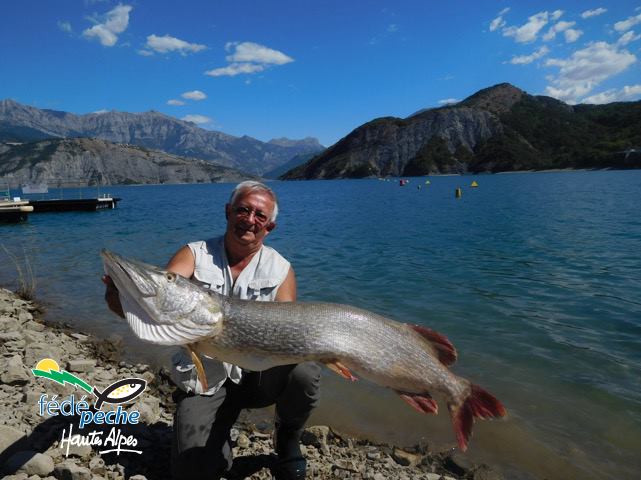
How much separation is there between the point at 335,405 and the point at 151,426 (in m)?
2.37

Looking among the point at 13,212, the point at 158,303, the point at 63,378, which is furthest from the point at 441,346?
the point at 13,212

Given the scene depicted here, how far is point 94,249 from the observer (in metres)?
20.8

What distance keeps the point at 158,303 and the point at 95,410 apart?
A: 91.5 inches

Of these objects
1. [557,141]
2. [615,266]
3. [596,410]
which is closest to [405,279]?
[615,266]

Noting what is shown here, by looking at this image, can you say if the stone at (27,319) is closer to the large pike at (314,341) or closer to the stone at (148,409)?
the stone at (148,409)

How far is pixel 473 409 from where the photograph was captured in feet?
10.6

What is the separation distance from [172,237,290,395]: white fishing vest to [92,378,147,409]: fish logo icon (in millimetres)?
1526

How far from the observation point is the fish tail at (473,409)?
10.5ft

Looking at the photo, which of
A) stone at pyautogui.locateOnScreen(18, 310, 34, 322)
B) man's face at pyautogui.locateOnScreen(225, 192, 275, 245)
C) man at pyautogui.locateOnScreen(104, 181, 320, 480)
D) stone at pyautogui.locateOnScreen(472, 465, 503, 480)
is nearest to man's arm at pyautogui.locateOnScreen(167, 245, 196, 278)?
man at pyautogui.locateOnScreen(104, 181, 320, 480)

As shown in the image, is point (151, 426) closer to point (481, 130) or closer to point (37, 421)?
point (37, 421)

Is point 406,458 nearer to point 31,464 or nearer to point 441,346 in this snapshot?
point 441,346

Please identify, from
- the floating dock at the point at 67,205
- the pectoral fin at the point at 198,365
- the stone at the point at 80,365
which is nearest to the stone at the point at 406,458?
the pectoral fin at the point at 198,365

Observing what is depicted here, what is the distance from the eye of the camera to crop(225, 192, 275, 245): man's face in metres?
3.82

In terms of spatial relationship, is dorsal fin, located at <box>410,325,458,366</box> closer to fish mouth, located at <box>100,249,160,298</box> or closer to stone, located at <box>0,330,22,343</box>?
fish mouth, located at <box>100,249,160,298</box>
